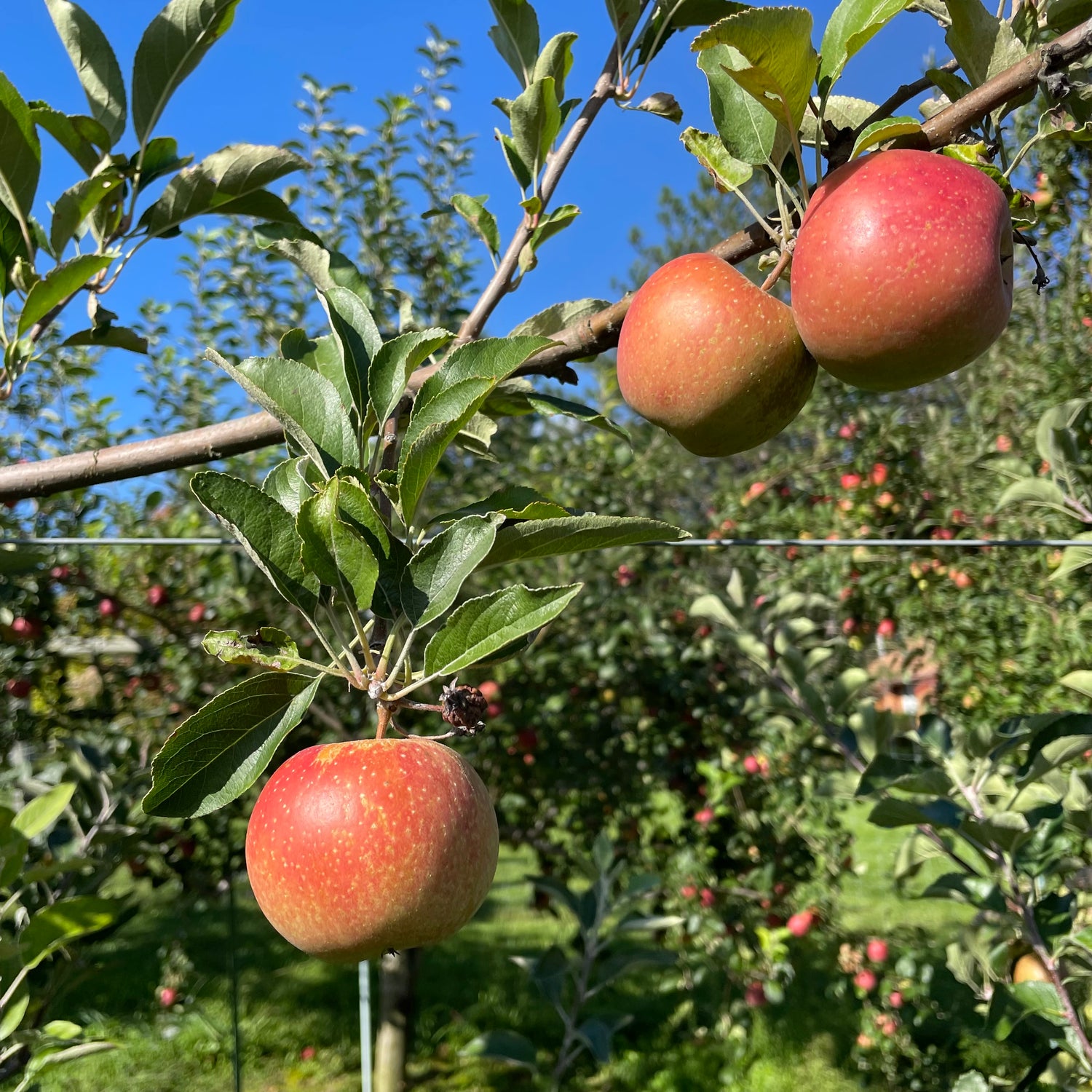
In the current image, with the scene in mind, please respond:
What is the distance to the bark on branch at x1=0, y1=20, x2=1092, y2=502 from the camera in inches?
24.4

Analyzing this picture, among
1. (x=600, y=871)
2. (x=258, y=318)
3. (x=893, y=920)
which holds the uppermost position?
(x=258, y=318)

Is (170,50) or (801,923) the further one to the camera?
(801,923)

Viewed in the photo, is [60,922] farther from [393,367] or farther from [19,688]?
→ [19,688]

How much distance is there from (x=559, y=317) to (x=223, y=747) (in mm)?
510

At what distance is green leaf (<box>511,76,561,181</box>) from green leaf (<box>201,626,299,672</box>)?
0.59 metres

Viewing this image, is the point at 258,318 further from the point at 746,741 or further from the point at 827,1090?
the point at 827,1090

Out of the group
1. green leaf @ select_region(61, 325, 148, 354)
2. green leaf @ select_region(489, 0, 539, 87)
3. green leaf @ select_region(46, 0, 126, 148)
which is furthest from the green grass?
green leaf @ select_region(489, 0, 539, 87)

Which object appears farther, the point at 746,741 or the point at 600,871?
the point at 746,741

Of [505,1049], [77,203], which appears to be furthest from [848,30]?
[505,1049]

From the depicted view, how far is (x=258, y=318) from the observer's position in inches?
134

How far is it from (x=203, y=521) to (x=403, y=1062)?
2127 mm

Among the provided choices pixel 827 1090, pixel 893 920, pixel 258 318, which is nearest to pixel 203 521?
pixel 258 318

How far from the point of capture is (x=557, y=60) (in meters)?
0.97

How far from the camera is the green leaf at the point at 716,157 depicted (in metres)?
0.71
